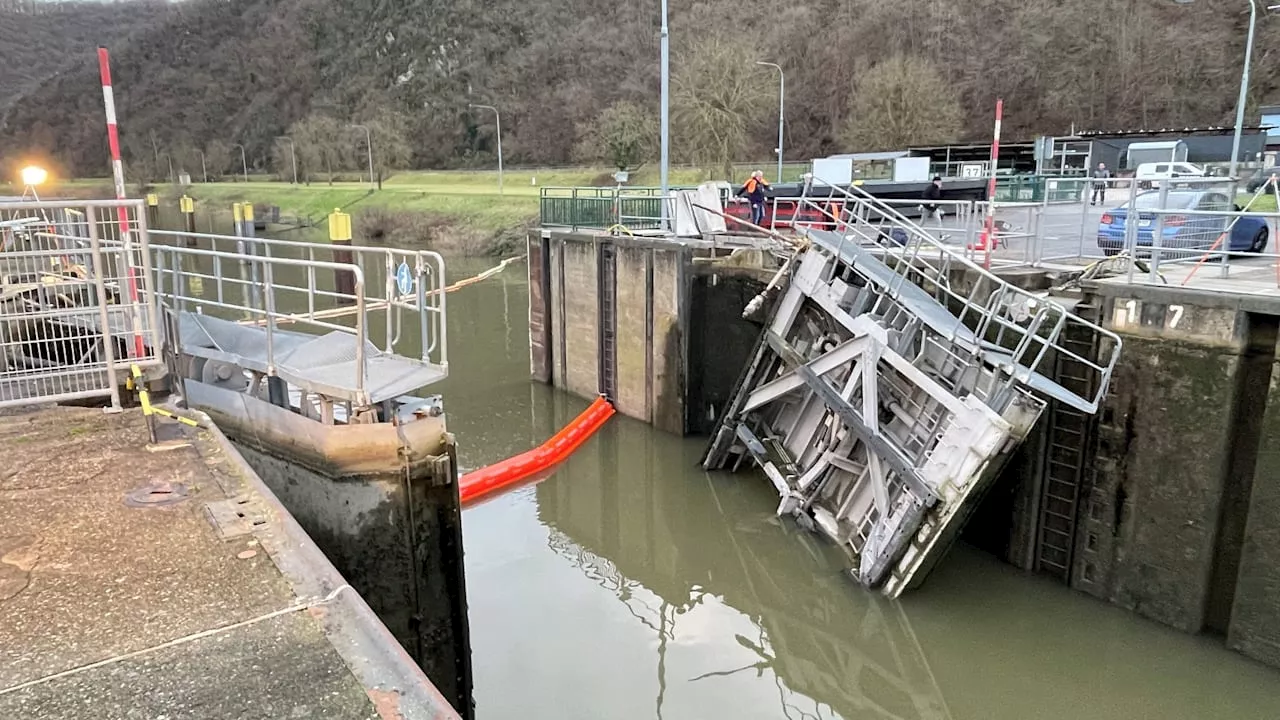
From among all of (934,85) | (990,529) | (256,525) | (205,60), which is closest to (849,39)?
(934,85)

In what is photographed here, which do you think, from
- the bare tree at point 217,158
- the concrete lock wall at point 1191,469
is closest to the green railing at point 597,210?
the concrete lock wall at point 1191,469

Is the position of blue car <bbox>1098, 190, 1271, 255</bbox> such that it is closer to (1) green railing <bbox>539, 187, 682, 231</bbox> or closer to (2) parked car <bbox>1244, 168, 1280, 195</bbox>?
(1) green railing <bbox>539, 187, 682, 231</bbox>

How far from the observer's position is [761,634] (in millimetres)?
9273

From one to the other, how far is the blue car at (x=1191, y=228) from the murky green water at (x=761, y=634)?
4963 millimetres

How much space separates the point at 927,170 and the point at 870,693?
2398cm

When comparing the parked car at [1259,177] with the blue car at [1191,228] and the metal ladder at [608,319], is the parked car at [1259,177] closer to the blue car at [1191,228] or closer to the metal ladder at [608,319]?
the blue car at [1191,228]

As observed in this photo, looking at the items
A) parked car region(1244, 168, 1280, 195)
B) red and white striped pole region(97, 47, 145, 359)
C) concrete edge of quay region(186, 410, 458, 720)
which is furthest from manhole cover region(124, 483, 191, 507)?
parked car region(1244, 168, 1280, 195)

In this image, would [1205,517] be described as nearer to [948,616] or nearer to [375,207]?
[948,616]

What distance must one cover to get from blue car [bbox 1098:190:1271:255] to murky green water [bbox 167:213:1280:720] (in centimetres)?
498

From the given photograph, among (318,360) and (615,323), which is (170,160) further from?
(318,360)

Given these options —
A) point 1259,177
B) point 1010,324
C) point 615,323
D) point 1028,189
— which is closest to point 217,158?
point 1028,189

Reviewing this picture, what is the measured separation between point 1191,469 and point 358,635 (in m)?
7.62

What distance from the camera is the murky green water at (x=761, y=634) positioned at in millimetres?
7828

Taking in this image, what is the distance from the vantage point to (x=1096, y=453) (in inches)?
342
